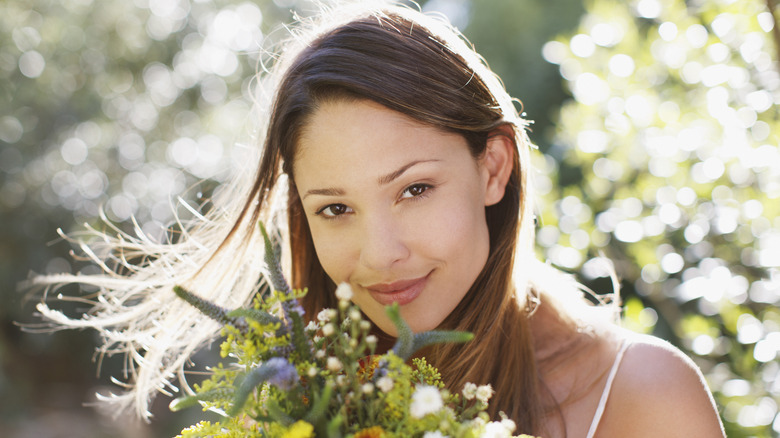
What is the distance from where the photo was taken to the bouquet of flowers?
1102 mm

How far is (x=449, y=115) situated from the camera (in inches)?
72.6

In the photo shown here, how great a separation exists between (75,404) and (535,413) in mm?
10556

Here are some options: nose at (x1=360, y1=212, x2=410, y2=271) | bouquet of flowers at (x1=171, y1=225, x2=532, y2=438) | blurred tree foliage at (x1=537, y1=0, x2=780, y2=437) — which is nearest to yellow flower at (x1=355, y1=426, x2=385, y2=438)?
bouquet of flowers at (x1=171, y1=225, x2=532, y2=438)

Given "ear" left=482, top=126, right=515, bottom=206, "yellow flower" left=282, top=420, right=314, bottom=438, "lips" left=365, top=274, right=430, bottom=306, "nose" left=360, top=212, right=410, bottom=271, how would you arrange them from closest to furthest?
"yellow flower" left=282, top=420, right=314, bottom=438
"nose" left=360, top=212, right=410, bottom=271
"lips" left=365, top=274, right=430, bottom=306
"ear" left=482, top=126, right=515, bottom=206

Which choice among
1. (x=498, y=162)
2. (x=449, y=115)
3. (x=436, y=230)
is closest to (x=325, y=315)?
(x=436, y=230)

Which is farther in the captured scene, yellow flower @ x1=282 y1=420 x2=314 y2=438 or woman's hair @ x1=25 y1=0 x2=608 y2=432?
woman's hair @ x1=25 y1=0 x2=608 y2=432

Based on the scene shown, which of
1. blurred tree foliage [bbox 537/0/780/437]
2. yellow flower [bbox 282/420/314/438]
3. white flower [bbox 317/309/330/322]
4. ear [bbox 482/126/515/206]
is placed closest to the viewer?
yellow flower [bbox 282/420/314/438]

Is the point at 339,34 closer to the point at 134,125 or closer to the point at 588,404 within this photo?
the point at 588,404

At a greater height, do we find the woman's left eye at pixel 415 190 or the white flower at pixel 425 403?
the woman's left eye at pixel 415 190

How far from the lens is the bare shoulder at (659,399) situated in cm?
176

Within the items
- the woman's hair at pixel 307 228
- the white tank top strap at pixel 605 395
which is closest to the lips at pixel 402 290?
the woman's hair at pixel 307 228

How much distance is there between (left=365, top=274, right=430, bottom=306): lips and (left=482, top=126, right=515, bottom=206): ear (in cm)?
38

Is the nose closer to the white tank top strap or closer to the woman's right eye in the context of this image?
the woman's right eye

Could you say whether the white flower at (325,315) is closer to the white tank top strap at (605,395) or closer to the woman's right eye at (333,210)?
the woman's right eye at (333,210)
